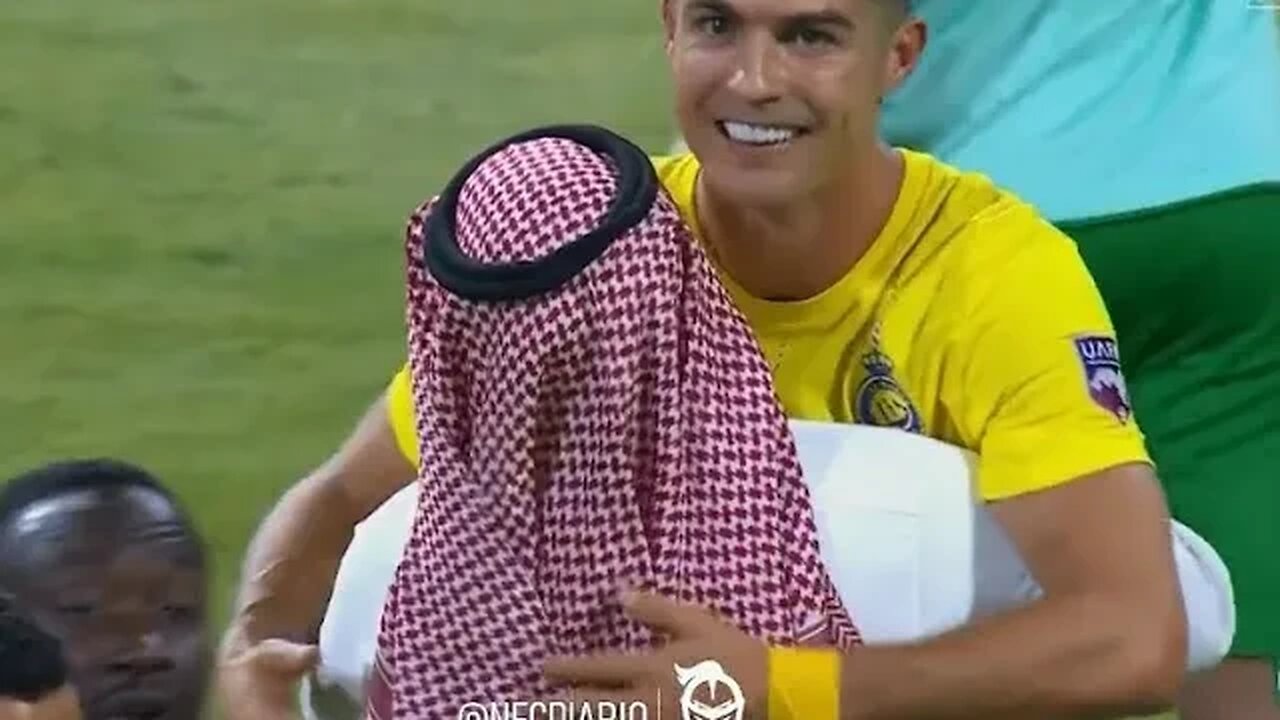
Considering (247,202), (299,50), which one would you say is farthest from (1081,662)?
(299,50)

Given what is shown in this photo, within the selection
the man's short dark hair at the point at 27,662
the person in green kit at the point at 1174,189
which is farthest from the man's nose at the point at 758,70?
the man's short dark hair at the point at 27,662

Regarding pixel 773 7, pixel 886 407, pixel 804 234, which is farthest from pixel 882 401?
→ pixel 773 7

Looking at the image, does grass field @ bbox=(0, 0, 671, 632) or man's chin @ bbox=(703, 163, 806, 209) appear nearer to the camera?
man's chin @ bbox=(703, 163, 806, 209)

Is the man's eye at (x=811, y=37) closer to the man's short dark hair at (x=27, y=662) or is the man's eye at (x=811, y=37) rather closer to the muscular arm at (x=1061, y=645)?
the muscular arm at (x=1061, y=645)

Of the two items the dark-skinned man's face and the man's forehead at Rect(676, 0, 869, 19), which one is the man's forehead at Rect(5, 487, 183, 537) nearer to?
the dark-skinned man's face

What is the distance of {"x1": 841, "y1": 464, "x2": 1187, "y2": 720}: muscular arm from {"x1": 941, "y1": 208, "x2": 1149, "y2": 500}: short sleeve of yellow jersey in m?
0.03

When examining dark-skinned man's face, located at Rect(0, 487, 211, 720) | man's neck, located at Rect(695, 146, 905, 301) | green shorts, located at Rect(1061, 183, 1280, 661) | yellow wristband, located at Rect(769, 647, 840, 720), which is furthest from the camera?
green shorts, located at Rect(1061, 183, 1280, 661)

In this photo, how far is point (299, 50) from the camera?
364 centimetres

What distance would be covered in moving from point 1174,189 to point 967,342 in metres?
0.41

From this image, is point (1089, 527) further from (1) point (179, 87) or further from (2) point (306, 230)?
(1) point (179, 87)

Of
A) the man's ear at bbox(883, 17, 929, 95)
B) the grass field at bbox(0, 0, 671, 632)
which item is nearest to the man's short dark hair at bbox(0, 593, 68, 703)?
the man's ear at bbox(883, 17, 929, 95)

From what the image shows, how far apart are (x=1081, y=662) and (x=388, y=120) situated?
2.23 m

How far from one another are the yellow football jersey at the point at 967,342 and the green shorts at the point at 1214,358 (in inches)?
11.3

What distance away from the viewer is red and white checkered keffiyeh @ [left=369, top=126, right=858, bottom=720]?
1150 mm
